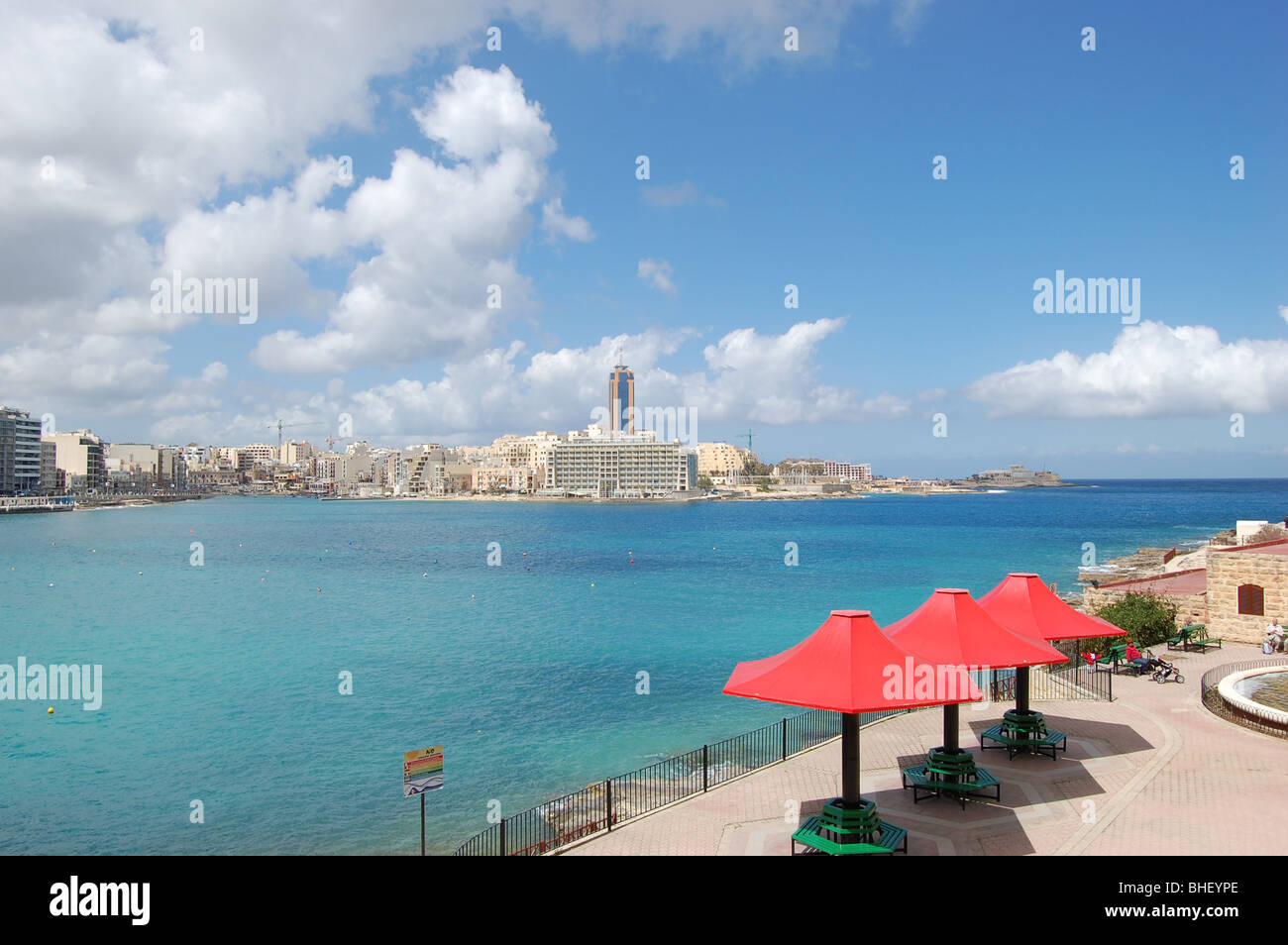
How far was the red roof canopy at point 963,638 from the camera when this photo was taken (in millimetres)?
10758

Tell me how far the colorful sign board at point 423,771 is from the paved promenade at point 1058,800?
190 centimetres

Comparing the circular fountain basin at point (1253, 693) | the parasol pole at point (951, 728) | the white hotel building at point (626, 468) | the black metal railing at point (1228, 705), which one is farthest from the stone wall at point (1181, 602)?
the white hotel building at point (626, 468)

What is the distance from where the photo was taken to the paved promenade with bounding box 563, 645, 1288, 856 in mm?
9695

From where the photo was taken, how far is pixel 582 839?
10.5 meters

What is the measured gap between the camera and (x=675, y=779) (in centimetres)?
1498

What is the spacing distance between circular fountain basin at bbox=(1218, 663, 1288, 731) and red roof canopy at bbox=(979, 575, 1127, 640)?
125 inches

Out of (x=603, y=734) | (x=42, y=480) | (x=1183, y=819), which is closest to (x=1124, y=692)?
(x=1183, y=819)

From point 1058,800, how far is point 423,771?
8800 millimetres

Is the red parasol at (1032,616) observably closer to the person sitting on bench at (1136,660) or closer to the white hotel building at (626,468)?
the person sitting on bench at (1136,660)

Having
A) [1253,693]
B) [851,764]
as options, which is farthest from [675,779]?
[1253,693]

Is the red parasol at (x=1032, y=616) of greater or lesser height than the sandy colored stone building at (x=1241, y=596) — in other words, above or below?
above
